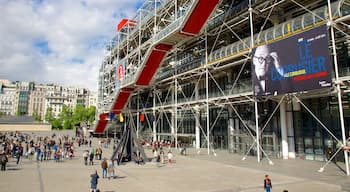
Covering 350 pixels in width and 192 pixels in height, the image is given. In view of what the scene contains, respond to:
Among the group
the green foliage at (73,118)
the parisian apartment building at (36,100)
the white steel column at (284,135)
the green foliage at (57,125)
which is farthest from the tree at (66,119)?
the white steel column at (284,135)

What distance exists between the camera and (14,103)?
11750cm

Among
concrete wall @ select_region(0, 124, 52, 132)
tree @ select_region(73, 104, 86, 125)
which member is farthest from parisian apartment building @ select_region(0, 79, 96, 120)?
concrete wall @ select_region(0, 124, 52, 132)

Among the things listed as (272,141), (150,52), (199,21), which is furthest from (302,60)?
(150,52)

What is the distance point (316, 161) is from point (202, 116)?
12072 mm

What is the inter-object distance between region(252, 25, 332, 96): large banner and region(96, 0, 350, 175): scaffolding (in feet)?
1.67

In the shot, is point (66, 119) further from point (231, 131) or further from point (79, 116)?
point (231, 131)

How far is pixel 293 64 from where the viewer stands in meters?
13.3

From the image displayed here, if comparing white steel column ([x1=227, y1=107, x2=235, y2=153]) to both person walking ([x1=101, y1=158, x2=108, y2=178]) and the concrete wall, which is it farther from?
the concrete wall

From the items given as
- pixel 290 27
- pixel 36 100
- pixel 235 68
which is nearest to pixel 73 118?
pixel 36 100

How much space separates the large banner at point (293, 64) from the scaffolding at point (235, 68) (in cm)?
51

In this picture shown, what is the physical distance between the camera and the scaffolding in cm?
1333

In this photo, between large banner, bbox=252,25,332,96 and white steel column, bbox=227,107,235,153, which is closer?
large banner, bbox=252,25,332,96

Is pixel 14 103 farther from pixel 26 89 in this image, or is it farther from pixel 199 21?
pixel 199 21

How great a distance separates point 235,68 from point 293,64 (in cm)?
776
